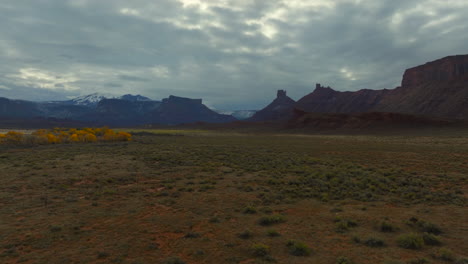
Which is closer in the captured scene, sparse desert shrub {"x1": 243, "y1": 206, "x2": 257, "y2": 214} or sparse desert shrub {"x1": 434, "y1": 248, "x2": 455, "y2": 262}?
sparse desert shrub {"x1": 434, "y1": 248, "x2": 455, "y2": 262}

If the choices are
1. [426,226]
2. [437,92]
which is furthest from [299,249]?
[437,92]

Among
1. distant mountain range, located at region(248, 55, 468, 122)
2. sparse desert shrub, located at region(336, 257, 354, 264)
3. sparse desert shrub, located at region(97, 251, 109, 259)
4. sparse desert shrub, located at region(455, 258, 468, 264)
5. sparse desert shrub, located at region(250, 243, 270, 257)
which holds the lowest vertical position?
sparse desert shrub, located at region(97, 251, 109, 259)

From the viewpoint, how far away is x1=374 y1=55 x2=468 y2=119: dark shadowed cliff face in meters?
139

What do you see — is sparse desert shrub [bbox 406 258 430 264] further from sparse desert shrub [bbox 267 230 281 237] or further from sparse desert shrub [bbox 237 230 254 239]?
sparse desert shrub [bbox 237 230 254 239]

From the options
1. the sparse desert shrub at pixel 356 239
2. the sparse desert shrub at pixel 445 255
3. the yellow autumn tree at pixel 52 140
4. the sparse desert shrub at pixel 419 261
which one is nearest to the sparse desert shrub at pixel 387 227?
the sparse desert shrub at pixel 356 239

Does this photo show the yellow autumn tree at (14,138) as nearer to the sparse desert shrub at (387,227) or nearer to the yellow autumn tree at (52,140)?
the yellow autumn tree at (52,140)

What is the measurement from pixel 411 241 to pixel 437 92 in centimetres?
19594

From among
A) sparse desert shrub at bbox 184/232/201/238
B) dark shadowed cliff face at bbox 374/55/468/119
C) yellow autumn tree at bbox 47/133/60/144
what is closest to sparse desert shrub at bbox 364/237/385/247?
sparse desert shrub at bbox 184/232/201/238

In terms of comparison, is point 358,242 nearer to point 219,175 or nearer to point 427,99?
point 219,175

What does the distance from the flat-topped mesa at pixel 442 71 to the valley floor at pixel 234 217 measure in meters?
191

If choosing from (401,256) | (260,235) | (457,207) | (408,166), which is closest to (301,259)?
(260,235)

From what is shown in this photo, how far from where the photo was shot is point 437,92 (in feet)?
518

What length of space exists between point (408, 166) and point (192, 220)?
25.7 m

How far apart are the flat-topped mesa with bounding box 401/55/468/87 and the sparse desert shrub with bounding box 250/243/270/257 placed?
20195cm
